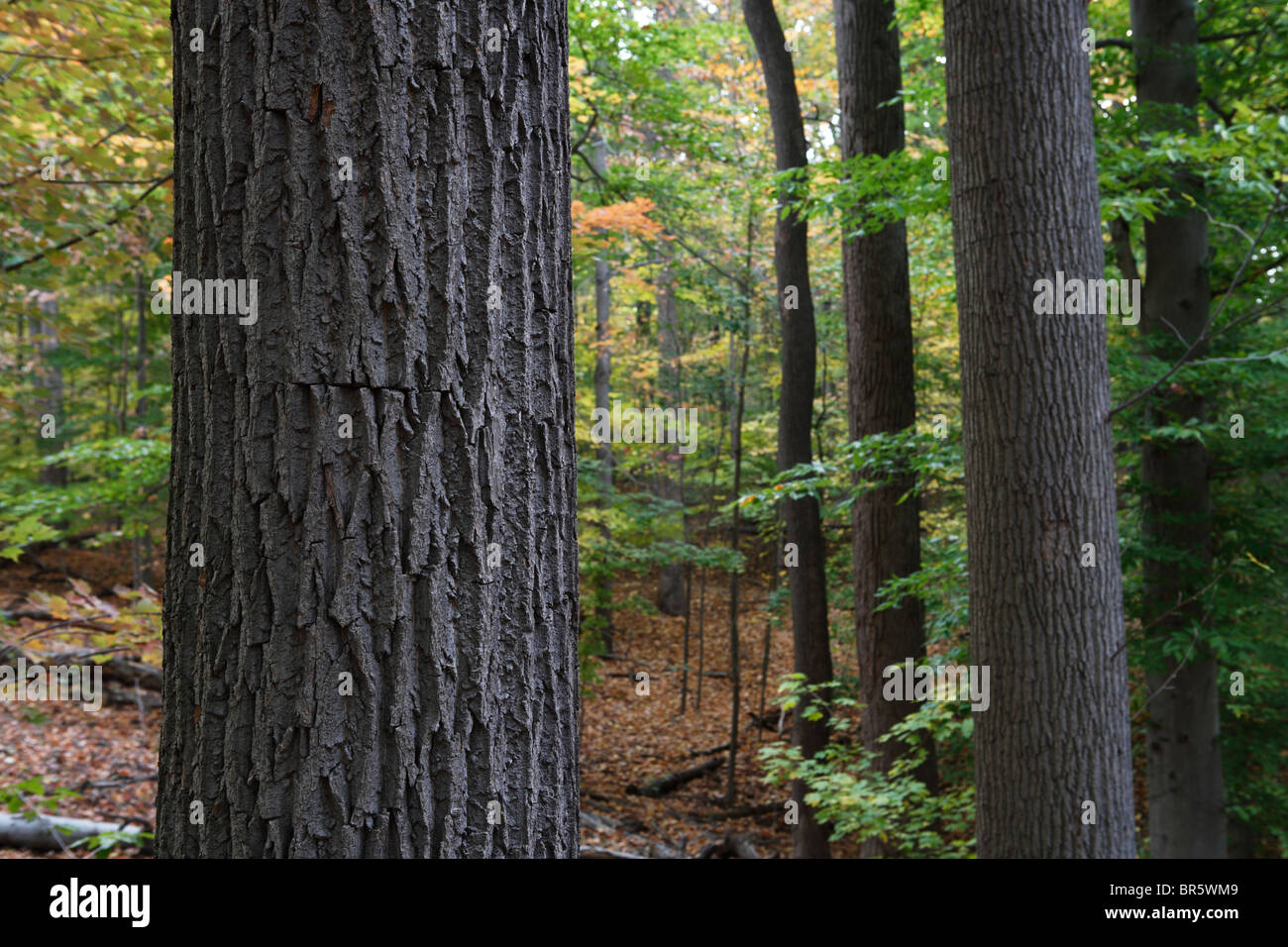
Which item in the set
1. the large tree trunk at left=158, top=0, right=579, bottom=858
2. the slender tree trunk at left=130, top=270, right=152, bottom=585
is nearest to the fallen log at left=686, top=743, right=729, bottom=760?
the slender tree trunk at left=130, top=270, right=152, bottom=585

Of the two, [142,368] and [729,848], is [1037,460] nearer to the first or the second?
[729,848]

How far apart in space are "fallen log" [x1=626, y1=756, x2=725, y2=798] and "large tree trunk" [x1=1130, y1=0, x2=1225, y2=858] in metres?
5.46

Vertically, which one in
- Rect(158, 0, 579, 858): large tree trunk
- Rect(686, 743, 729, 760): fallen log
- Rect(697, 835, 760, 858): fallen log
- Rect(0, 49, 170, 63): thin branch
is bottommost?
Rect(697, 835, 760, 858): fallen log

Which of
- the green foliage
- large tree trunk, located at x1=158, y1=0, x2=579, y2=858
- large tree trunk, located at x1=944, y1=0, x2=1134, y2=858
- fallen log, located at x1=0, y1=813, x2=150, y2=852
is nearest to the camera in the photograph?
large tree trunk, located at x1=158, y1=0, x2=579, y2=858

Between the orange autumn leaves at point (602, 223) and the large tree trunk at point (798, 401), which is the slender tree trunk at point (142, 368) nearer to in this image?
the orange autumn leaves at point (602, 223)

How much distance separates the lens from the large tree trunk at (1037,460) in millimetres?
3727

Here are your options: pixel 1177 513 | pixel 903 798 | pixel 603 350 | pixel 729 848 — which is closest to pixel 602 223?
pixel 1177 513

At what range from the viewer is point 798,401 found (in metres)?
9.14

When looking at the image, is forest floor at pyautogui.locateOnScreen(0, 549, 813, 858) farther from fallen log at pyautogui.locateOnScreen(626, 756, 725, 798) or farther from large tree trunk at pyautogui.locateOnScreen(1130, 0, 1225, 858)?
large tree trunk at pyautogui.locateOnScreen(1130, 0, 1225, 858)

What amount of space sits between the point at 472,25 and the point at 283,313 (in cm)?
62

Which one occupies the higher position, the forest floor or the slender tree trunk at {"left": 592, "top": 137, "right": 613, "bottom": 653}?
the slender tree trunk at {"left": 592, "top": 137, "right": 613, "bottom": 653}

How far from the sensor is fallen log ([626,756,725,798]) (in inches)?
422

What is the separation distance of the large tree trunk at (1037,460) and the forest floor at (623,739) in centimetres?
410
